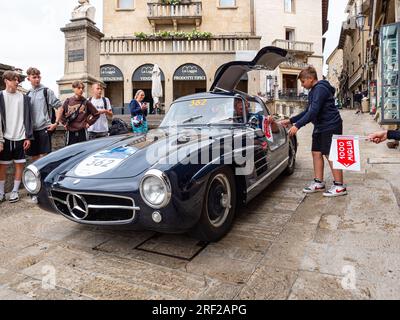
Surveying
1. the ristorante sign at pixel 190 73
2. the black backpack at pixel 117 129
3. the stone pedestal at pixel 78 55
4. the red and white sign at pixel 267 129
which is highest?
the ristorante sign at pixel 190 73

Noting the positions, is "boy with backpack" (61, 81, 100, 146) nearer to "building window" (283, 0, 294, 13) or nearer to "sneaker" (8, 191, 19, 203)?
"sneaker" (8, 191, 19, 203)

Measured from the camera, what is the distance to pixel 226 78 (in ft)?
16.2

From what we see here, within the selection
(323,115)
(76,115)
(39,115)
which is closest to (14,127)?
(39,115)

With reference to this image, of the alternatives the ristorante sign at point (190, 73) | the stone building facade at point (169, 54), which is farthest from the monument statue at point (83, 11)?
the ristorante sign at point (190, 73)

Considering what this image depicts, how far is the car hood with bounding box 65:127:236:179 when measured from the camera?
8.18ft

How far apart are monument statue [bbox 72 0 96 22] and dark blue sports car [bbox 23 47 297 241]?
281 inches

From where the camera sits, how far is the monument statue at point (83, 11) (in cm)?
919

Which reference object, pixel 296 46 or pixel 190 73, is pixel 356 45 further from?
pixel 190 73

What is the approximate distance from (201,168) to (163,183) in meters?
0.38

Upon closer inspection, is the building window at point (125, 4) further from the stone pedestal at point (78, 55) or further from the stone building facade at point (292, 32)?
the stone pedestal at point (78, 55)

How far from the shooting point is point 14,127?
424 cm

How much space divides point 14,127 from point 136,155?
2.47 metres

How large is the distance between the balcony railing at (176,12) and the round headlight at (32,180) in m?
23.2

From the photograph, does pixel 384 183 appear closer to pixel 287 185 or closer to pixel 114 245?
pixel 287 185
